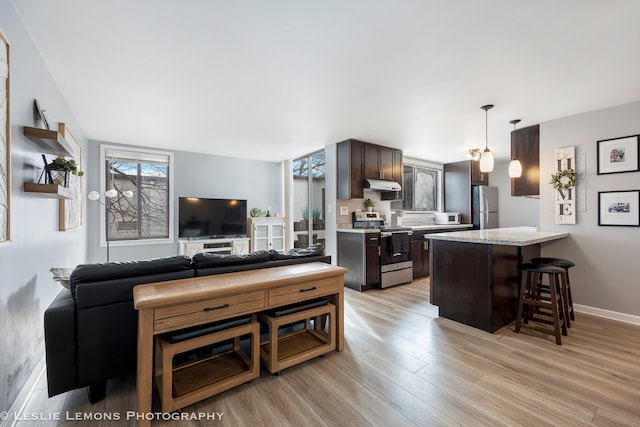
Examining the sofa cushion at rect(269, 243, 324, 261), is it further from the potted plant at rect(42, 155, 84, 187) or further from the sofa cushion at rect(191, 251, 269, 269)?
the potted plant at rect(42, 155, 84, 187)

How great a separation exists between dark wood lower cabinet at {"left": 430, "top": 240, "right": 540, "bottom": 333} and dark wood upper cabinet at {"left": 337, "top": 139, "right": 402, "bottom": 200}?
1744 mm

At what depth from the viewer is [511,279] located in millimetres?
2908

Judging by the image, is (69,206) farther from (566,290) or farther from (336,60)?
(566,290)

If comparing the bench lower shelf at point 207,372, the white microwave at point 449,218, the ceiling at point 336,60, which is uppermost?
the ceiling at point 336,60

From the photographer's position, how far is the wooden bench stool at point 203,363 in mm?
1561

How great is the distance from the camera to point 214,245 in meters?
5.31

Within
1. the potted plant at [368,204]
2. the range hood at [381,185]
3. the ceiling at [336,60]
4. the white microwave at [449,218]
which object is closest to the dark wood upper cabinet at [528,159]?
the ceiling at [336,60]

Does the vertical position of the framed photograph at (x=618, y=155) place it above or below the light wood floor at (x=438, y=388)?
above

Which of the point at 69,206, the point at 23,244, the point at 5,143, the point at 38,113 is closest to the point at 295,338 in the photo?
the point at 23,244

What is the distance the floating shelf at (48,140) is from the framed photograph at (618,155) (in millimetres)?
5292

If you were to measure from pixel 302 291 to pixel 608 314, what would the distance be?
11.7ft

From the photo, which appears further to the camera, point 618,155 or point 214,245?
point 214,245

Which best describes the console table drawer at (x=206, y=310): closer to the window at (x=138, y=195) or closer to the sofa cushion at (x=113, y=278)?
the sofa cushion at (x=113, y=278)

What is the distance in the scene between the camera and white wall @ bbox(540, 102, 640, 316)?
291 centimetres
